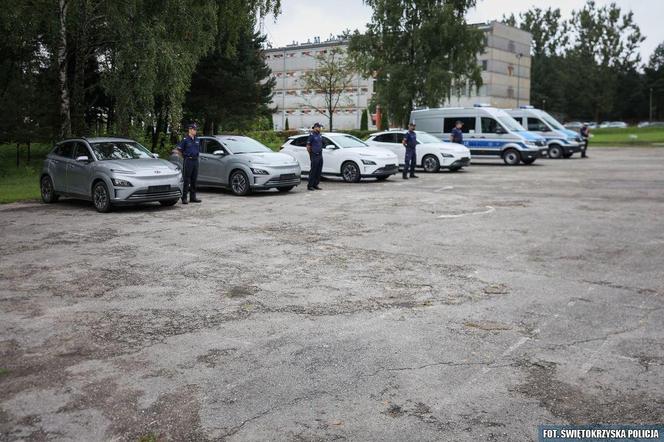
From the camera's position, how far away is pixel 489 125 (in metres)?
29.2

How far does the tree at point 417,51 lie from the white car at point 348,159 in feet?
74.1

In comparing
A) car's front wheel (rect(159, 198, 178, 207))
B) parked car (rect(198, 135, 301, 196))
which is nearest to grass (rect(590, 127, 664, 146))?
parked car (rect(198, 135, 301, 196))

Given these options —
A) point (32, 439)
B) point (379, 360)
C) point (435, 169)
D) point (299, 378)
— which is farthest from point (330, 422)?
point (435, 169)

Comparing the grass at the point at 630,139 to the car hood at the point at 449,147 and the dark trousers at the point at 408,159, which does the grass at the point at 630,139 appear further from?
the dark trousers at the point at 408,159

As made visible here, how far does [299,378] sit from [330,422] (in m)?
0.72

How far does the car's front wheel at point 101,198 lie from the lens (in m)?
13.8

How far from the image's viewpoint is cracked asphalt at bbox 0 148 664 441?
4.07m

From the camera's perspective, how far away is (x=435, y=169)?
981 inches

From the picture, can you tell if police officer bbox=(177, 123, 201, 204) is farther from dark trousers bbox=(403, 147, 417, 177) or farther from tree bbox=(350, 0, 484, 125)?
tree bbox=(350, 0, 484, 125)

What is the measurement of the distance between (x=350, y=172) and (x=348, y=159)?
1.35ft

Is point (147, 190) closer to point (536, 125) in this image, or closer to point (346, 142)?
point (346, 142)

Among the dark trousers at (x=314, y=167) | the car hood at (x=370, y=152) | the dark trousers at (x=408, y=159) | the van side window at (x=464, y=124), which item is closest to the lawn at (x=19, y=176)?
the dark trousers at (x=314, y=167)

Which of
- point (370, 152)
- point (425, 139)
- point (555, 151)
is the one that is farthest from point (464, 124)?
point (370, 152)

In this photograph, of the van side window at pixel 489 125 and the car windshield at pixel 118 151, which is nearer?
the car windshield at pixel 118 151
